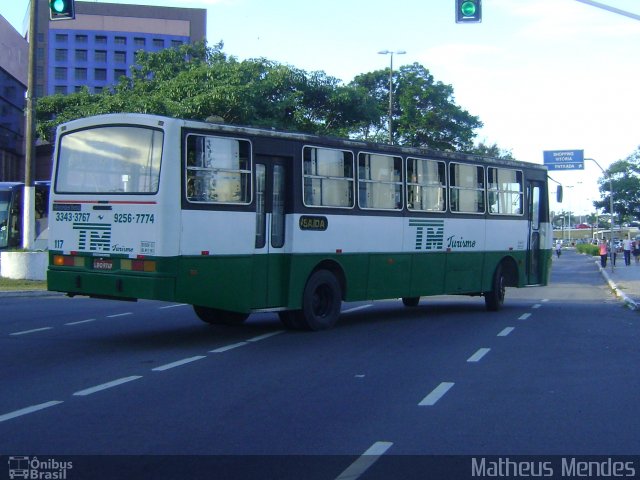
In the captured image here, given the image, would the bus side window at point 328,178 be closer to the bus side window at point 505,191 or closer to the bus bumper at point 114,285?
the bus bumper at point 114,285

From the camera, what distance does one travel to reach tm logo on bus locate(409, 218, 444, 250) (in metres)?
16.6

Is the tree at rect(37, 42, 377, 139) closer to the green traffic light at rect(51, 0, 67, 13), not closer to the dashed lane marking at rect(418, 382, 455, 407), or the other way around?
the green traffic light at rect(51, 0, 67, 13)

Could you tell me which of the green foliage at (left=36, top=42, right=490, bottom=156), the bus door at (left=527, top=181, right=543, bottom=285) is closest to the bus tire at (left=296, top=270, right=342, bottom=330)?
the bus door at (left=527, top=181, right=543, bottom=285)

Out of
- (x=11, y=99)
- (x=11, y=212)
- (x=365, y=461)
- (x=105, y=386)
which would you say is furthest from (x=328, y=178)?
(x=11, y=99)

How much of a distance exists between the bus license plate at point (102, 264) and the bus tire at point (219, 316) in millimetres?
2909

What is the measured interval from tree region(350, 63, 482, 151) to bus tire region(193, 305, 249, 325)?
3791cm

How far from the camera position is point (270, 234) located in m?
13.4

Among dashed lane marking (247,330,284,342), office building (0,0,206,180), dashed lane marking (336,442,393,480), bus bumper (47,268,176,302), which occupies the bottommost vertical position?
dashed lane marking (336,442,393,480)

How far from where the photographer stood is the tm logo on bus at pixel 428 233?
16.6 metres

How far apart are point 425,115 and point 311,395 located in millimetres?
46540

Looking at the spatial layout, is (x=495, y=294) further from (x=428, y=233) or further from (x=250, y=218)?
(x=250, y=218)

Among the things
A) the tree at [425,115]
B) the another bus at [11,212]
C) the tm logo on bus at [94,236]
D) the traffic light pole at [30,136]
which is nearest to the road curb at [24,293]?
the traffic light pole at [30,136]

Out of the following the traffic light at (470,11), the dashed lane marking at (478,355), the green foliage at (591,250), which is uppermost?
the traffic light at (470,11)

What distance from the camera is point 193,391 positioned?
902cm
